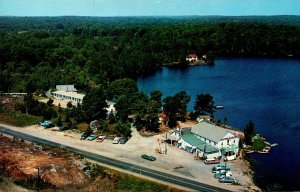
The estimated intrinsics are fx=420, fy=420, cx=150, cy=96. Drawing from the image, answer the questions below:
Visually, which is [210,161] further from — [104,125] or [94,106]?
[94,106]

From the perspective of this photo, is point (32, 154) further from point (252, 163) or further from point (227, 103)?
point (227, 103)

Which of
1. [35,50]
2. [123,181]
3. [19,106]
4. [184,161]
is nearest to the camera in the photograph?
[123,181]

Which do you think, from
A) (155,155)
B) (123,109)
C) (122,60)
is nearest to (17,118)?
(123,109)

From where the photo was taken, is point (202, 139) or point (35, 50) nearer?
point (202, 139)

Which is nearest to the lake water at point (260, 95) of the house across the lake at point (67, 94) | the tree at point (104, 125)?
the house across the lake at point (67, 94)

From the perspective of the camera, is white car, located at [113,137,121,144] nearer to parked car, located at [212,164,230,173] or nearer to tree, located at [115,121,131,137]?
tree, located at [115,121,131,137]

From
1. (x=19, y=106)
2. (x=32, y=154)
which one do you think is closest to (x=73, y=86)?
(x=19, y=106)
